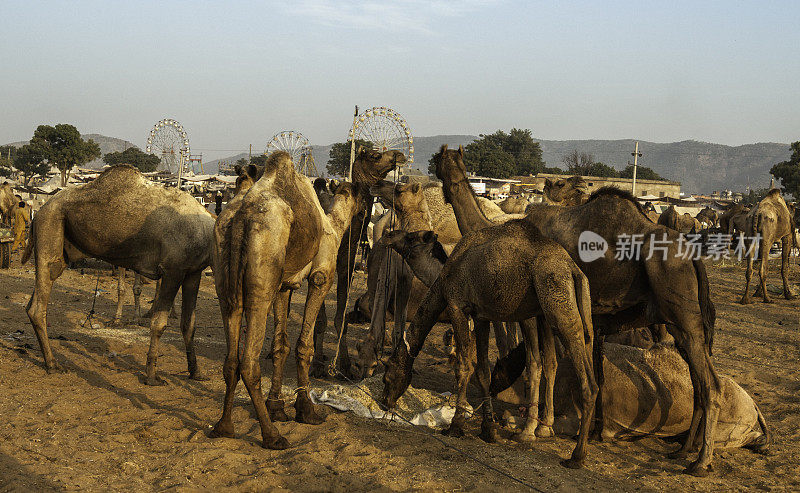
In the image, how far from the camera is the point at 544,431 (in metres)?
7.39

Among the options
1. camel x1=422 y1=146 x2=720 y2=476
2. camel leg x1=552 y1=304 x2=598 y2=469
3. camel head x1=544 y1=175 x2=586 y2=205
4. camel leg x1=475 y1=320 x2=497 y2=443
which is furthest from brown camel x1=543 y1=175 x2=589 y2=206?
camel leg x1=552 y1=304 x2=598 y2=469

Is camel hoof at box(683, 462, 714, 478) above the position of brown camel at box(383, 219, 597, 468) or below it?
below

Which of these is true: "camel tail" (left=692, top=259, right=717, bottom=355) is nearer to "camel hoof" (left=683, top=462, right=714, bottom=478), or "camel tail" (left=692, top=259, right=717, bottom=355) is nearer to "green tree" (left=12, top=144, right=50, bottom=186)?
"camel hoof" (left=683, top=462, right=714, bottom=478)

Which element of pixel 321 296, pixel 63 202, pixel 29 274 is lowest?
pixel 29 274

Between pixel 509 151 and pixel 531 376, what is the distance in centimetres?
10991

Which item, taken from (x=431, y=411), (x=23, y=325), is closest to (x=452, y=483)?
(x=431, y=411)

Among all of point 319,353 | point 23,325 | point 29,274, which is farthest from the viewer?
point 29,274

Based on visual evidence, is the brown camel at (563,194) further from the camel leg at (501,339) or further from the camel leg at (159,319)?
the camel leg at (159,319)

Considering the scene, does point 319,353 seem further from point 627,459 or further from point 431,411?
point 627,459

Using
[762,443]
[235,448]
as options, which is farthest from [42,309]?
[762,443]

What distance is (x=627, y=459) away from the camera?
23.1ft

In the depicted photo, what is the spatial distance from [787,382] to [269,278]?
333 inches

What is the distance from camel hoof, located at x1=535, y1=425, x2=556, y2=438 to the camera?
7.39 meters

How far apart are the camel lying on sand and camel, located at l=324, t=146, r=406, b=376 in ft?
11.1
